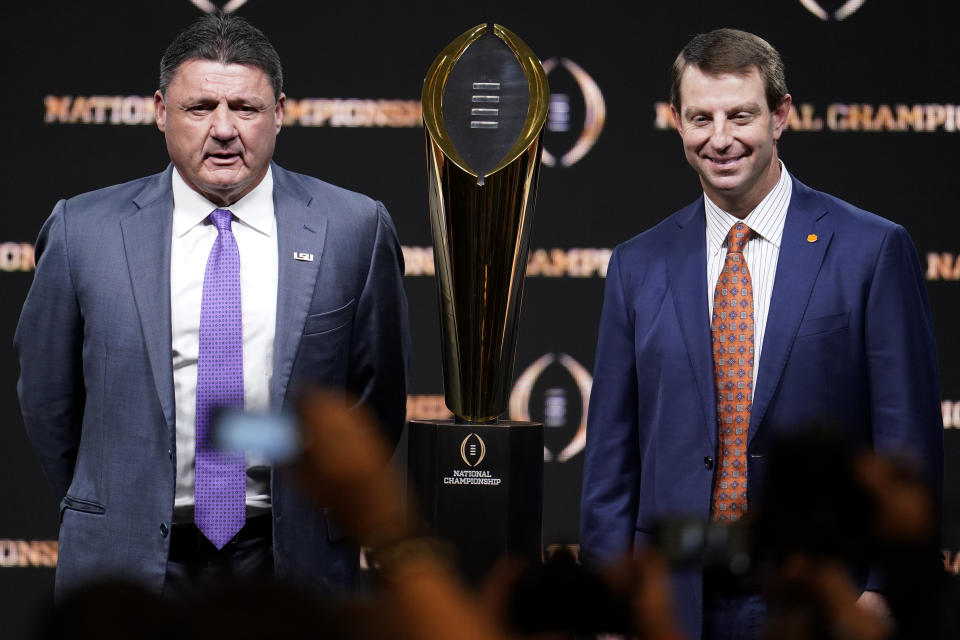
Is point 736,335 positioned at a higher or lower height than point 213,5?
lower

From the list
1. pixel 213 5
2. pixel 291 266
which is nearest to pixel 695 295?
pixel 291 266

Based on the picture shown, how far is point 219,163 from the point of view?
7.66ft

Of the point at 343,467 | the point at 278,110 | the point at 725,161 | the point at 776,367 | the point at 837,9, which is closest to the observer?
the point at 343,467

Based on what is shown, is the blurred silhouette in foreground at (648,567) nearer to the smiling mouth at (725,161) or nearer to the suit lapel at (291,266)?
the suit lapel at (291,266)

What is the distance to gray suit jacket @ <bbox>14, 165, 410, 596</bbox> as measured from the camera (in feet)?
7.19

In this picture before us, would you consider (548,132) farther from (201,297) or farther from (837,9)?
(201,297)

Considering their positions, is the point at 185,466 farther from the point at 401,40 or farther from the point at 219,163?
the point at 401,40

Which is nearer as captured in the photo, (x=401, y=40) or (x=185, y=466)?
(x=185, y=466)

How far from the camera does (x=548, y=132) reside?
365 centimetres

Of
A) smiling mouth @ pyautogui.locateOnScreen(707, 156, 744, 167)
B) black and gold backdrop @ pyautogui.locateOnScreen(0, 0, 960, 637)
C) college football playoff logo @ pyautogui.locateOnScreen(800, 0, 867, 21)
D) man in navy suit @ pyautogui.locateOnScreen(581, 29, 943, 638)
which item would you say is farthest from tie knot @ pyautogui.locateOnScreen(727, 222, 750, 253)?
college football playoff logo @ pyautogui.locateOnScreen(800, 0, 867, 21)

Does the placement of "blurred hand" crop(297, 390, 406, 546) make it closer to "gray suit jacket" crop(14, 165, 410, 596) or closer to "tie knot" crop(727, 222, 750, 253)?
"gray suit jacket" crop(14, 165, 410, 596)

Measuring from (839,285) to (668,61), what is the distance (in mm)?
1592

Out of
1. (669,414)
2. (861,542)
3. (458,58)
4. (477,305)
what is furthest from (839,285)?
(861,542)

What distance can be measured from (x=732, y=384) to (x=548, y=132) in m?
1.60
